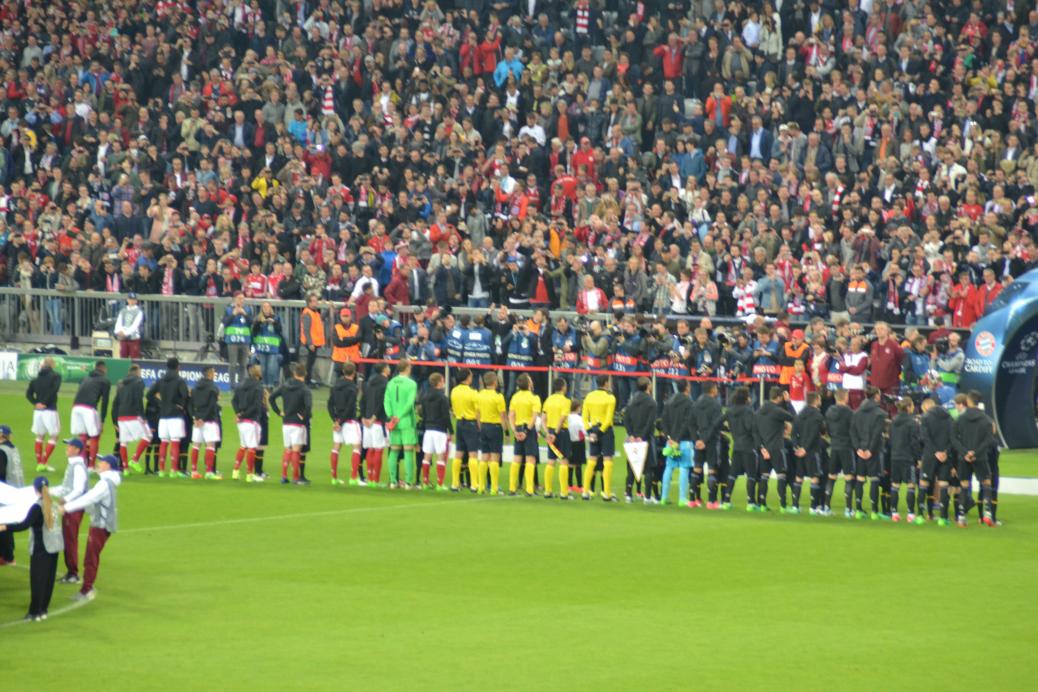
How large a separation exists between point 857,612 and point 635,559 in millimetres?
3766

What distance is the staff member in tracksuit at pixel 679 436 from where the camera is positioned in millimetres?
25016

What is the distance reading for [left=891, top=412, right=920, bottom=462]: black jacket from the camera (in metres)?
24.0

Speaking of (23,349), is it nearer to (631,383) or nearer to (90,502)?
(631,383)

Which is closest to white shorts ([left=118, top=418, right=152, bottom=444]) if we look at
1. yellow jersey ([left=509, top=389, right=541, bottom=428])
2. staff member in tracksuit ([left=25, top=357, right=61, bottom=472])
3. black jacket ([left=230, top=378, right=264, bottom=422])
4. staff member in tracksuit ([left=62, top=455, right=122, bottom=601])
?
staff member in tracksuit ([left=25, top=357, right=61, bottom=472])

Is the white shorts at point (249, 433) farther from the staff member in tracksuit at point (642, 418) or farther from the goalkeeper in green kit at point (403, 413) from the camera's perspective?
the staff member in tracksuit at point (642, 418)

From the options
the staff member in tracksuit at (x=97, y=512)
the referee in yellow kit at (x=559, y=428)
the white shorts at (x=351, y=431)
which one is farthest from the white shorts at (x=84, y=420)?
the staff member in tracksuit at (x=97, y=512)

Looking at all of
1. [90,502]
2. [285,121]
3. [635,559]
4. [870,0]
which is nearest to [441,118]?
[285,121]

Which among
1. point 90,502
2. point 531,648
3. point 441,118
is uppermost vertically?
point 441,118

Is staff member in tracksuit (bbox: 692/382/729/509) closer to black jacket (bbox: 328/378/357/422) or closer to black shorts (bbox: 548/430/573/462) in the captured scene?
black shorts (bbox: 548/430/573/462)

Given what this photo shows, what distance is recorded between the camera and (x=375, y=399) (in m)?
27.3

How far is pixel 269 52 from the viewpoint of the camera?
4509 centimetres

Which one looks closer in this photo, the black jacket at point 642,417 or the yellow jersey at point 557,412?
the black jacket at point 642,417

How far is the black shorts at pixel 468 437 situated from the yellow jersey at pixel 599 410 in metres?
1.79

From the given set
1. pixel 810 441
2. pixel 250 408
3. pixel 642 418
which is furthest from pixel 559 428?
pixel 250 408
